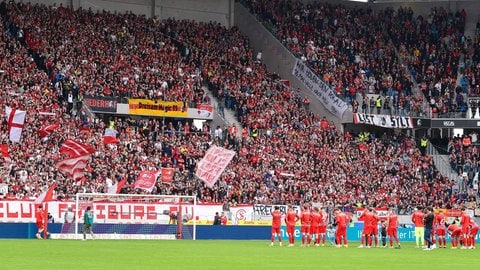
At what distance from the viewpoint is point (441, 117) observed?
246 feet

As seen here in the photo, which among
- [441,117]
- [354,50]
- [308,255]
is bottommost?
[308,255]

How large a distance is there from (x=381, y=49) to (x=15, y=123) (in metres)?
32.7

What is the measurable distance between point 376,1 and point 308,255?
49.4 meters

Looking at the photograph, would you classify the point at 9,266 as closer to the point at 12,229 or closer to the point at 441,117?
the point at 12,229

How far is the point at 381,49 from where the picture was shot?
7906cm

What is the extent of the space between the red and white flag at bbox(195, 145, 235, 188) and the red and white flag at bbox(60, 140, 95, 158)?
670cm

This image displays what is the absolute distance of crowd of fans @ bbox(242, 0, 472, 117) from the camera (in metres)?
75.2

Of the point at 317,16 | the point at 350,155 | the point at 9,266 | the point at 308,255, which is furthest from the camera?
the point at 317,16

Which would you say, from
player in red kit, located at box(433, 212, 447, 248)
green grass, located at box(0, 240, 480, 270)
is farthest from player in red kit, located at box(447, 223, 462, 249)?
green grass, located at box(0, 240, 480, 270)

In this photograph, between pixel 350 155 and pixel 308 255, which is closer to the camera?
pixel 308 255

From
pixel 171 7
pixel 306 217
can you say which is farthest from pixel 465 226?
pixel 171 7

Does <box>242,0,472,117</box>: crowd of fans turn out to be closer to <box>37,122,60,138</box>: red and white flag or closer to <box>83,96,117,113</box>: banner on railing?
<box>83,96,117,113</box>: banner on railing

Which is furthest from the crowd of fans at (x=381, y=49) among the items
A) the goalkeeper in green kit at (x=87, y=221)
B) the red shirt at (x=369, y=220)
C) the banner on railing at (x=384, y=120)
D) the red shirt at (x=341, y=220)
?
the goalkeeper in green kit at (x=87, y=221)

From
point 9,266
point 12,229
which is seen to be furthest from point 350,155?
point 9,266
